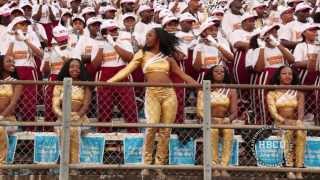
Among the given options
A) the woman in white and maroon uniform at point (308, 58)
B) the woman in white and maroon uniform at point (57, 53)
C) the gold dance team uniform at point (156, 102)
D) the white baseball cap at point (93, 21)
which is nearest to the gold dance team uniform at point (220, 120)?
the gold dance team uniform at point (156, 102)

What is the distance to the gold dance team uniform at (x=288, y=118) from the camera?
30.7 feet

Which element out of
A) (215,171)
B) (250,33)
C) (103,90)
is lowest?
(215,171)

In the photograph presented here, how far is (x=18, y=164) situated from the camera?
353 inches

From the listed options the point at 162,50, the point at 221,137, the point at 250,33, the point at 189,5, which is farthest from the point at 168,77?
the point at 189,5

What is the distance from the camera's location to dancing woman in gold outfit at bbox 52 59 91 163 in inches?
356

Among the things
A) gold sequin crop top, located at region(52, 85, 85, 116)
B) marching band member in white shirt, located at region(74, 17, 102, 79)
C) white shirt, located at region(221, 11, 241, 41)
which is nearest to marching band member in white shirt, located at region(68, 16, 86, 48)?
marching band member in white shirt, located at region(74, 17, 102, 79)

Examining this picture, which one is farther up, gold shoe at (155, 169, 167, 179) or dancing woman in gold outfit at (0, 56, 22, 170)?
dancing woman in gold outfit at (0, 56, 22, 170)

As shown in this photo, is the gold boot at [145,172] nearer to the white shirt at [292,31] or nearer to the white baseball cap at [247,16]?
the white baseball cap at [247,16]

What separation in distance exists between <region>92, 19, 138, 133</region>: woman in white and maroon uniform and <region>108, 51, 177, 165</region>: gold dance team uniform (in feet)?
0.76

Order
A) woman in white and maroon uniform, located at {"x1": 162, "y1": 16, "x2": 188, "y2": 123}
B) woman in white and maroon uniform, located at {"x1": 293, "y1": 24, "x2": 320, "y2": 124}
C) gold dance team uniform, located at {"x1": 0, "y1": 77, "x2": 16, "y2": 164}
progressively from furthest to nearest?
woman in white and maroon uniform, located at {"x1": 293, "y1": 24, "x2": 320, "y2": 124} < woman in white and maroon uniform, located at {"x1": 162, "y1": 16, "x2": 188, "y2": 123} < gold dance team uniform, located at {"x1": 0, "y1": 77, "x2": 16, "y2": 164}

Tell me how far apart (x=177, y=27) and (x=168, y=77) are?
1539 millimetres

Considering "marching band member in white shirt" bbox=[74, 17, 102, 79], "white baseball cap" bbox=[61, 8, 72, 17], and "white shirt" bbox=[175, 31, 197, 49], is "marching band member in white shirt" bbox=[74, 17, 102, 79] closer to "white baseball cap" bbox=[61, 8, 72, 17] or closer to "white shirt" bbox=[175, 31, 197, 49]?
"white shirt" bbox=[175, 31, 197, 49]

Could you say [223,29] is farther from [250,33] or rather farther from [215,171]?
[215,171]

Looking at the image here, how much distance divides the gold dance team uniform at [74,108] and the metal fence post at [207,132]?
4.86 feet
